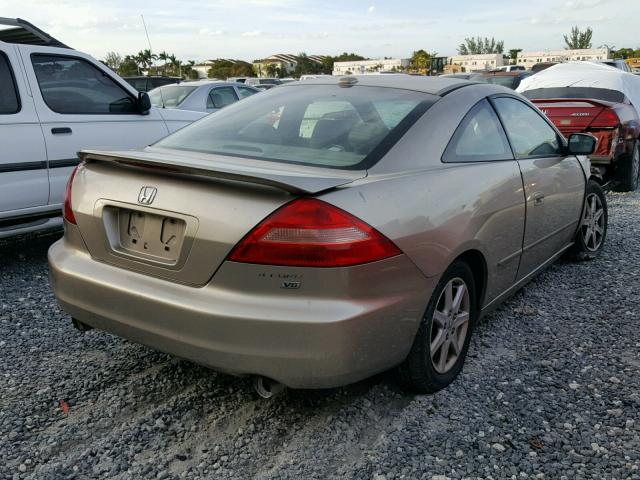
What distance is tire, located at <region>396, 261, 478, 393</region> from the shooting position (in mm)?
2775

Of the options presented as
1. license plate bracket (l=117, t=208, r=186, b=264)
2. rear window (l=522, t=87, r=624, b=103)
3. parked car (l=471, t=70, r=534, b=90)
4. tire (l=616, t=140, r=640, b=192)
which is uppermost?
license plate bracket (l=117, t=208, r=186, b=264)

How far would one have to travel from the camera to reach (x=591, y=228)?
5.12 metres

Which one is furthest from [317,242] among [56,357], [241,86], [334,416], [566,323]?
[241,86]

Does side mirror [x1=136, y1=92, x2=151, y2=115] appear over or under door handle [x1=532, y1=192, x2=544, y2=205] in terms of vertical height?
over

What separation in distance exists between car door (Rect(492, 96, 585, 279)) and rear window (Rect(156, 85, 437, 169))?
868 millimetres

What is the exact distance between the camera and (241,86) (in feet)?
38.8

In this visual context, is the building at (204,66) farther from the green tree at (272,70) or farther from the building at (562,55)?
the building at (562,55)

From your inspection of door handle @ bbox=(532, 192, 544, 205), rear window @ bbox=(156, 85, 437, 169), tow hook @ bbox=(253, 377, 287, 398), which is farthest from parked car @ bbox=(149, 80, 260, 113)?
tow hook @ bbox=(253, 377, 287, 398)

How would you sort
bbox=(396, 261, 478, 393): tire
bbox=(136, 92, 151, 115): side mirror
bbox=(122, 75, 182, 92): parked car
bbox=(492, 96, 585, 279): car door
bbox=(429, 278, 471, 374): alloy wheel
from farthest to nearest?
1. bbox=(122, 75, 182, 92): parked car
2. bbox=(136, 92, 151, 115): side mirror
3. bbox=(492, 96, 585, 279): car door
4. bbox=(429, 278, 471, 374): alloy wheel
5. bbox=(396, 261, 478, 393): tire

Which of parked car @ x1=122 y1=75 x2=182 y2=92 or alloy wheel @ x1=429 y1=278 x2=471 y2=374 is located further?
parked car @ x1=122 y1=75 x2=182 y2=92

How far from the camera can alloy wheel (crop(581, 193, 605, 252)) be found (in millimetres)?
5035

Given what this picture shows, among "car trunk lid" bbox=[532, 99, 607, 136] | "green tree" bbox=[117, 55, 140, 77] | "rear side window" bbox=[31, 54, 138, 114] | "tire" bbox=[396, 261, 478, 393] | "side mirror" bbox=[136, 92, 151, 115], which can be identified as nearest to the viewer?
"tire" bbox=[396, 261, 478, 393]

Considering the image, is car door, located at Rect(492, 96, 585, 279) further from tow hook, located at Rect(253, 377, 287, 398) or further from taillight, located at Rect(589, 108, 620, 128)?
taillight, located at Rect(589, 108, 620, 128)

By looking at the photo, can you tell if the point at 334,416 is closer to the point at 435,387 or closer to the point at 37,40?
the point at 435,387
